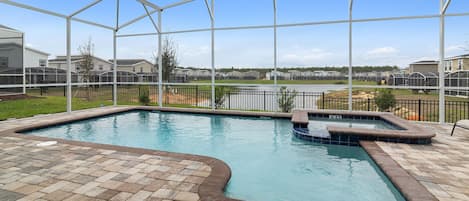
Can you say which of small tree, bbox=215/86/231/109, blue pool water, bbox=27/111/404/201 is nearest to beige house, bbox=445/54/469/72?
blue pool water, bbox=27/111/404/201

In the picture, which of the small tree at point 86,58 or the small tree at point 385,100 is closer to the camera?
the small tree at point 385,100

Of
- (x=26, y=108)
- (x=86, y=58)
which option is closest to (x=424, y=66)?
(x=26, y=108)

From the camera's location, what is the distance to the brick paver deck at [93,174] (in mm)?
2848

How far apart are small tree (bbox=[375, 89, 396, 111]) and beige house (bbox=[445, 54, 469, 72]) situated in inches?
61.5

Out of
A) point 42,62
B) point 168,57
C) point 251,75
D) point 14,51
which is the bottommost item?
point 251,75

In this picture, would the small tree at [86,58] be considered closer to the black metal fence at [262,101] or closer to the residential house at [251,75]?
the black metal fence at [262,101]

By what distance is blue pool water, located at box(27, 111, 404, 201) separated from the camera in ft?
11.4

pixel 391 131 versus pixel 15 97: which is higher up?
pixel 15 97

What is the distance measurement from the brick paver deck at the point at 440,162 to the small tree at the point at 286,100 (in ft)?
13.8

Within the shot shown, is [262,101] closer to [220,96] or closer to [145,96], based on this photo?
[220,96]

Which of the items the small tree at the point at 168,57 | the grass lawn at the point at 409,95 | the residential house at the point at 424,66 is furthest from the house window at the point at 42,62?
the residential house at the point at 424,66

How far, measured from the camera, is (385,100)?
28.3ft

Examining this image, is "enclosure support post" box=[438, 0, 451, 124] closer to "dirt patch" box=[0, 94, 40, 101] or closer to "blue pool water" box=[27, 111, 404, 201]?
"blue pool water" box=[27, 111, 404, 201]

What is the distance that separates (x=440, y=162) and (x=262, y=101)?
7.86 metres
